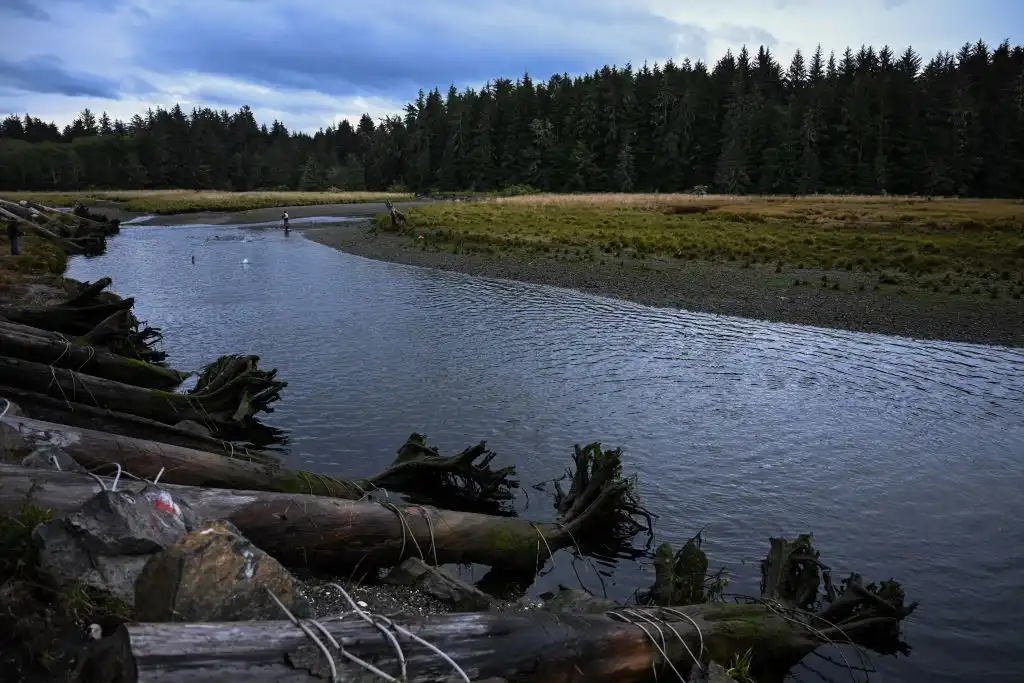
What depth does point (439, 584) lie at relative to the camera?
7.79 meters

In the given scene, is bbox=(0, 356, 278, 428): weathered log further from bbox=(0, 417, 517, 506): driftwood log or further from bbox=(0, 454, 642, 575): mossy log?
bbox=(0, 454, 642, 575): mossy log

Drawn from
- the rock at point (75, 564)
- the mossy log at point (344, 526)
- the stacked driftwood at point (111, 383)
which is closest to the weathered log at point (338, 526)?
the mossy log at point (344, 526)

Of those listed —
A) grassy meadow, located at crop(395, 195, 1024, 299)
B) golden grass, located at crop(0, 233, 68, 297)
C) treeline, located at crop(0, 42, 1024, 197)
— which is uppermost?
treeline, located at crop(0, 42, 1024, 197)

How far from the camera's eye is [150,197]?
11119 centimetres

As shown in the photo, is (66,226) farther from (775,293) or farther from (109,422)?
(775,293)

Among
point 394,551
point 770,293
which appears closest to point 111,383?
point 394,551

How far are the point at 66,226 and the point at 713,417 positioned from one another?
51127 millimetres

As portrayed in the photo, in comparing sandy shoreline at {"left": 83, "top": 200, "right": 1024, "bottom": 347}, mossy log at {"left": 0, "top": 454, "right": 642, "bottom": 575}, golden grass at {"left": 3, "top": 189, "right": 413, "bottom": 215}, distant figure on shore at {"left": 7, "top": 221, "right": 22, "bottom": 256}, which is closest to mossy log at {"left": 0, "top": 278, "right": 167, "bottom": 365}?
mossy log at {"left": 0, "top": 454, "right": 642, "bottom": 575}

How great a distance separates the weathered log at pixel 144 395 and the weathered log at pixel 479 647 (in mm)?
9493

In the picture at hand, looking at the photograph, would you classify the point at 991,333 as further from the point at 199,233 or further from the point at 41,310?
the point at 199,233

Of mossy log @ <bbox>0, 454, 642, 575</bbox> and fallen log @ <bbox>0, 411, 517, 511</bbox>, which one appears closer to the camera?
mossy log @ <bbox>0, 454, 642, 575</bbox>

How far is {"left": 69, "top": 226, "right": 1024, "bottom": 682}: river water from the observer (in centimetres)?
1029

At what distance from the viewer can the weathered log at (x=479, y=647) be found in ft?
14.5

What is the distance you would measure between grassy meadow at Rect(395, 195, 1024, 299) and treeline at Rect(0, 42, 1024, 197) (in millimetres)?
30963
